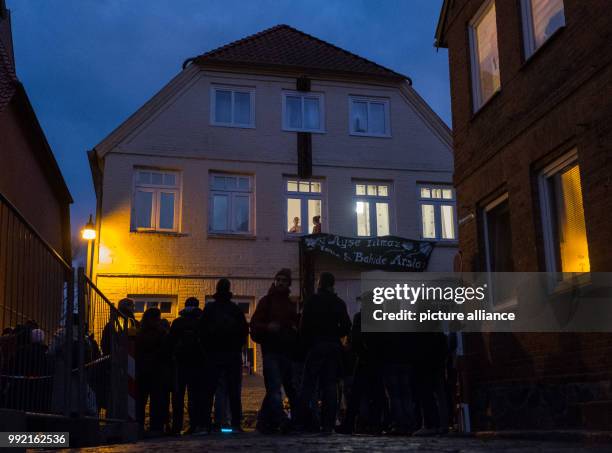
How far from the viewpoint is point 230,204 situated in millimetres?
21984

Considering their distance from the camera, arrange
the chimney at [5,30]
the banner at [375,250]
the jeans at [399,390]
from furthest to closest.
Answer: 1. the chimney at [5,30]
2. the banner at [375,250]
3. the jeans at [399,390]

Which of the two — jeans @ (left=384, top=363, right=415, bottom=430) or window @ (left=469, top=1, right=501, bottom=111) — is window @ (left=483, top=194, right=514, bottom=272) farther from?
jeans @ (left=384, top=363, right=415, bottom=430)

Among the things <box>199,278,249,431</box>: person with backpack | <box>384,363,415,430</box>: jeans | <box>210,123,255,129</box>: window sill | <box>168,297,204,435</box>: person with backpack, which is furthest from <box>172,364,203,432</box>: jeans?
<box>210,123,255,129</box>: window sill

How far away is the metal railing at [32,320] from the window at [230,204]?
14411 millimetres

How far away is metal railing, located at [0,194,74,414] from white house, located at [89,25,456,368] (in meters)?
13.6

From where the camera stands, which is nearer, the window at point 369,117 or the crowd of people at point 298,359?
the crowd of people at point 298,359

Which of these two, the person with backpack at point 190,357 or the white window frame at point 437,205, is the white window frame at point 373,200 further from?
the person with backpack at point 190,357

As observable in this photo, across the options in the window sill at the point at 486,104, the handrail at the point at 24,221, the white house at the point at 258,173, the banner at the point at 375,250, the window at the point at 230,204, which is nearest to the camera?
the handrail at the point at 24,221

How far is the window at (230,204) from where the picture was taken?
2184cm

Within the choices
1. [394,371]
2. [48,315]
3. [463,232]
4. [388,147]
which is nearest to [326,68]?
[388,147]

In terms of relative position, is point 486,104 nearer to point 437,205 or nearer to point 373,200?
point 373,200

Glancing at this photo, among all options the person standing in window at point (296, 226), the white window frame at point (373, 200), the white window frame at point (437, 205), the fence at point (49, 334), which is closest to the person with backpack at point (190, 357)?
the fence at point (49, 334)

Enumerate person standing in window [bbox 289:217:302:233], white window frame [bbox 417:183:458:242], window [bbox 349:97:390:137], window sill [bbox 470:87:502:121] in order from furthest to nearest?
1. window [bbox 349:97:390:137]
2. white window frame [bbox 417:183:458:242]
3. person standing in window [bbox 289:217:302:233]
4. window sill [bbox 470:87:502:121]

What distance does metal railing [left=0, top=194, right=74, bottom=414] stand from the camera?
5517mm
